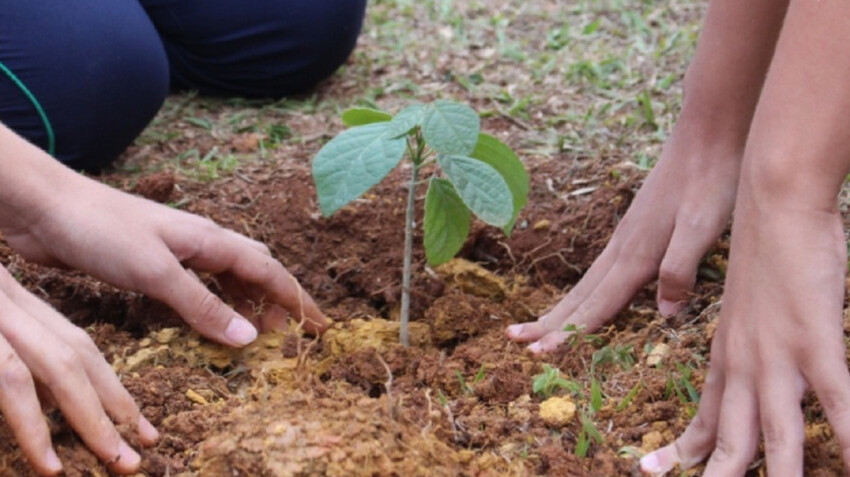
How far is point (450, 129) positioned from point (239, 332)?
411 mm

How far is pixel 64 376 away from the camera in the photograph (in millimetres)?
1059

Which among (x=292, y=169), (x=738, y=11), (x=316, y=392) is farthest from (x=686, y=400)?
(x=292, y=169)

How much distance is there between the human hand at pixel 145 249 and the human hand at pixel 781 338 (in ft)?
1.94

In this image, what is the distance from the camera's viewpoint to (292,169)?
6.59ft

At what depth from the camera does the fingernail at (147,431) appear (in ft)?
3.78

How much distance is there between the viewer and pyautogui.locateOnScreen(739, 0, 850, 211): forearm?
105 cm

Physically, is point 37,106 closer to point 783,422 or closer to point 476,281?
point 476,281

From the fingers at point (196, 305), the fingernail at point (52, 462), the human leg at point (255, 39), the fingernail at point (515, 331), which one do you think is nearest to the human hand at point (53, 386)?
the fingernail at point (52, 462)

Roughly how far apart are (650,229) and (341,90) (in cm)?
Answer: 121

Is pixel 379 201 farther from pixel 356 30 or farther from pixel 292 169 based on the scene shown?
pixel 356 30

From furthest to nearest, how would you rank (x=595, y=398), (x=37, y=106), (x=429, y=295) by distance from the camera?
(x=37, y=106), (x=429, y=295), (x=595, y=398)

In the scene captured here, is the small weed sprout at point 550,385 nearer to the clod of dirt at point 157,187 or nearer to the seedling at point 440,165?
the seedling at point 440,165

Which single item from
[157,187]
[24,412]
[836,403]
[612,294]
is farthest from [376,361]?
[157,187]

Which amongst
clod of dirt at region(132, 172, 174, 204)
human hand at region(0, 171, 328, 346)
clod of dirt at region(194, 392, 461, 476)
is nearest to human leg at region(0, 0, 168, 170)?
clod of dirt at region(132, 172, 174, 204)
